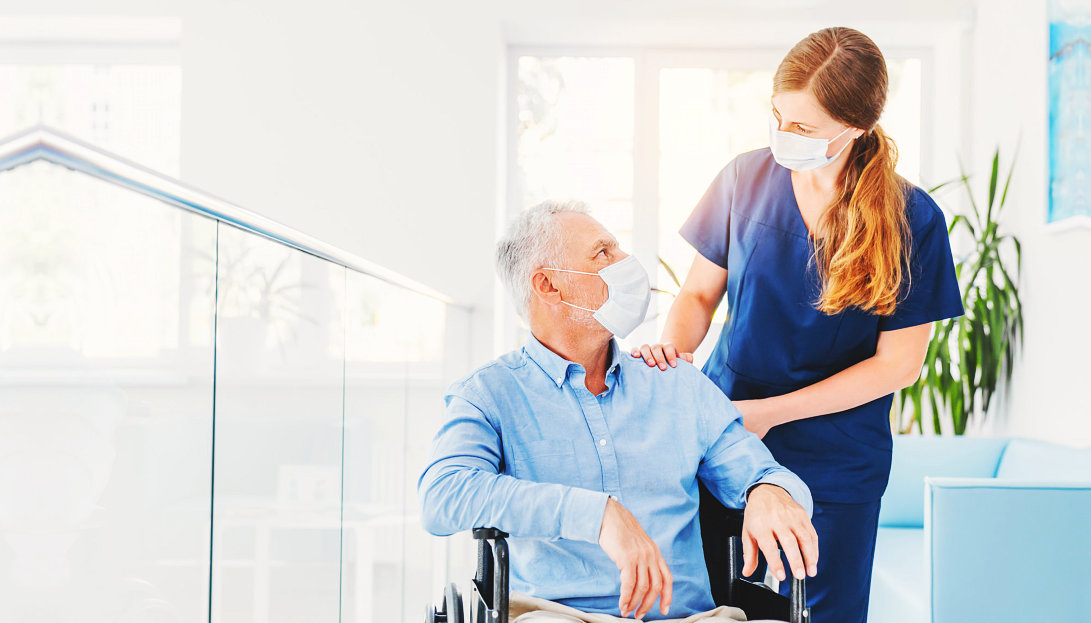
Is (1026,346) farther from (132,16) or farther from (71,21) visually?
(71,21)

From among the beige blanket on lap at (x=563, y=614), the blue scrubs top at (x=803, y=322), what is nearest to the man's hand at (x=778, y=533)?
the beige blanket on lap at (x=563, y=614)

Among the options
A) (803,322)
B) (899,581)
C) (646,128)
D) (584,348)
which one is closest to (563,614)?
(584,348)

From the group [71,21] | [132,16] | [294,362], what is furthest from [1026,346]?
[71,21]

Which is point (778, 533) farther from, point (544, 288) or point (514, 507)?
point (544, 288)

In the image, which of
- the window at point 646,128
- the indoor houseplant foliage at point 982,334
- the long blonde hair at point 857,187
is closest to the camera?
the long blonde hair at point 857,187

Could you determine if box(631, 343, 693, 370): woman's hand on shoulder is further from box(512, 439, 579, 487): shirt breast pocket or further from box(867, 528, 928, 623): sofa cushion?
box(867, 528, 928, 623): sofa cushion

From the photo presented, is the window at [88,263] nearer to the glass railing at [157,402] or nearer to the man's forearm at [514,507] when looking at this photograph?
the glass railing at [157,402]

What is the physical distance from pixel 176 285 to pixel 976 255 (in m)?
3.37

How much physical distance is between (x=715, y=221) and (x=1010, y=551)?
979mm

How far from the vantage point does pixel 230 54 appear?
3.68m

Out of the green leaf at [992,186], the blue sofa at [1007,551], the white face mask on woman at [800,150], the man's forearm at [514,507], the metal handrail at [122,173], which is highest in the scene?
the green leaf at [992,186]

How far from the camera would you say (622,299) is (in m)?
1.53

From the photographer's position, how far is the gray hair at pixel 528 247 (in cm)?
156

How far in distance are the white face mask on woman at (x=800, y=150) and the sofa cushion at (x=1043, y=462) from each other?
1168 mm
